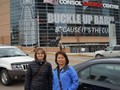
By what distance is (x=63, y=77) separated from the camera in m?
4.47

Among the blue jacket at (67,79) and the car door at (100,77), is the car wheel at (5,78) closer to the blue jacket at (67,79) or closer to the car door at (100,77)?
the car door at (100,77)

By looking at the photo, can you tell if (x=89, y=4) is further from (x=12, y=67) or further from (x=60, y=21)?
(x=12, y=67)

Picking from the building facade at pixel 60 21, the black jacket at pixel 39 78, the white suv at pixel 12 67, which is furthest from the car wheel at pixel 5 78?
the building facade at pixel 60 21

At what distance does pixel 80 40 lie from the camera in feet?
259

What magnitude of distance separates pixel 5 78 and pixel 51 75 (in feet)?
22.1

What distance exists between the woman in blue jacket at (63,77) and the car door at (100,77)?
612mm

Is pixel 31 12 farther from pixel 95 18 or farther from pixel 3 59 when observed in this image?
pixel 3 59

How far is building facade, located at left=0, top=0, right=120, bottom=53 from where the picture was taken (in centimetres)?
7231

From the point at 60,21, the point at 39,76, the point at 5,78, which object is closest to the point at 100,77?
the point at 39,76

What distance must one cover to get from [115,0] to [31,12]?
26334 mm

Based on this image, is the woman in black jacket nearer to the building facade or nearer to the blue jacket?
the blue jacket

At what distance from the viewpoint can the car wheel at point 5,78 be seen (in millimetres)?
11038

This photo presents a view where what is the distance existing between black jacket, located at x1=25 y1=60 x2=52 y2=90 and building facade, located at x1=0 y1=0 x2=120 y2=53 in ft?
209

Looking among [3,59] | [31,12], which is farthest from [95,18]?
[3,59]
